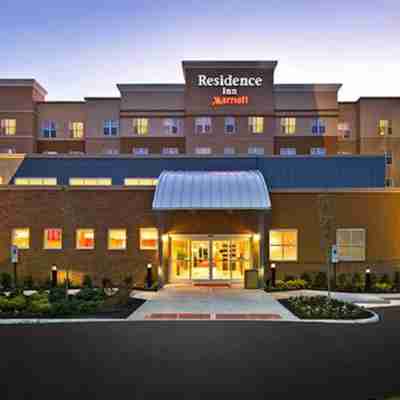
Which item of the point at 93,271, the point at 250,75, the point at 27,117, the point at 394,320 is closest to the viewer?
the point at 394,320

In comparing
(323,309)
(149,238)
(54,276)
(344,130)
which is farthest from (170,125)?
(323,309)

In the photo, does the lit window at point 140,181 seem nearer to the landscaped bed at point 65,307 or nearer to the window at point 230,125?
the landscaped bed at point 65,307

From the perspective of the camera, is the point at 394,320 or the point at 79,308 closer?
the point at 394,320

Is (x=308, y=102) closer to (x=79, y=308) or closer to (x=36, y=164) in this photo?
(x=36, y=164)

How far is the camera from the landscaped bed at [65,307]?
19.0 m

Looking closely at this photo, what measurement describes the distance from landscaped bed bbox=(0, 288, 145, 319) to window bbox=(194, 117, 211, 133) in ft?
126

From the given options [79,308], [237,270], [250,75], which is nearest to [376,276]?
[237,270]

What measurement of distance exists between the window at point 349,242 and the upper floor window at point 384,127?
36260 millimetres

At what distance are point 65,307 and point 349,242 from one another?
648 inches

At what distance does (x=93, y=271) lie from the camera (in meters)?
28.0

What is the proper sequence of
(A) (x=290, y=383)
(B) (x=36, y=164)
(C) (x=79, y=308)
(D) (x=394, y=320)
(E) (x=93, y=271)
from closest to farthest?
(A) (x=290, y=383)
(D) (x=394, y=320)
(C) (x=79, y=308)
(E) (x=93, y=271)
(B) (x=36, y=164)

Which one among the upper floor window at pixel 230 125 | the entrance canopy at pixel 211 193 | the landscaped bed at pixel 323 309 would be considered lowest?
the landscaped bed at pixel 323 309

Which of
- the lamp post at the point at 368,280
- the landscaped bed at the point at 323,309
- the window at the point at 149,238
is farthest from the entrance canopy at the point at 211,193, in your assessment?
the landscaped bed at the point at 323,309

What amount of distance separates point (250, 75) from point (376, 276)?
113ft
